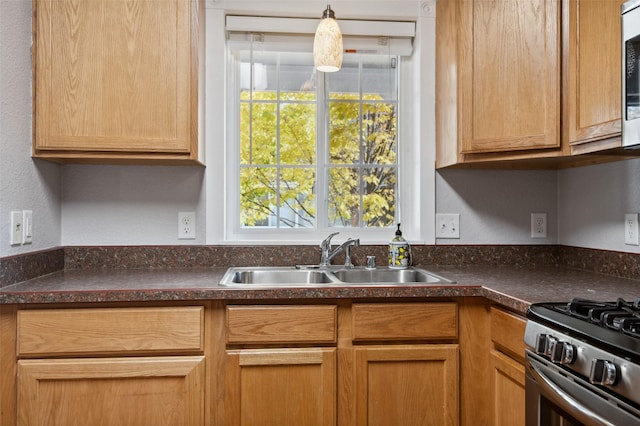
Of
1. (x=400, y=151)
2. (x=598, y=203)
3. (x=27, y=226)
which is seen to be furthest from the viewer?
(x=400, y=151)

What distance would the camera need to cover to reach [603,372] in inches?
36.0

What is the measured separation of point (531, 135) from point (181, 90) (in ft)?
4.61

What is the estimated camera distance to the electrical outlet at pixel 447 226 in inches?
84.0

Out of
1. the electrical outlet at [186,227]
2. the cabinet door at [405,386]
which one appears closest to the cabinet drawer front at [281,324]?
the cabinet door at [405,386]

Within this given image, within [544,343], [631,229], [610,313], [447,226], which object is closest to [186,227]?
[447,226]

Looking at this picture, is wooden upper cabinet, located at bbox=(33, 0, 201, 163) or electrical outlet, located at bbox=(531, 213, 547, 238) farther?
electrical outlet, located at bbox=(531, 213, 547, 238)

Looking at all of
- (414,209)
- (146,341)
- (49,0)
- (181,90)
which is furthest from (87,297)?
(414,209)

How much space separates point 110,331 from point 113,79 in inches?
38.5

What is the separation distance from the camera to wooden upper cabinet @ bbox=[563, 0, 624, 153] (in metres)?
1.35

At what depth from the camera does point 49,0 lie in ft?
5.51

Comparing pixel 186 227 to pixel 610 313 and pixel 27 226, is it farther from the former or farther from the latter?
pixel 610 313

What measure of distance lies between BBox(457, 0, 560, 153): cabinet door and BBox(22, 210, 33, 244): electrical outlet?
181 centimetres

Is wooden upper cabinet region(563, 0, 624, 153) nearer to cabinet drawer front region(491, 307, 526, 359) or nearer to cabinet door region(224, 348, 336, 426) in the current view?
cabinet drawer front region(491, 307, 526, 359)

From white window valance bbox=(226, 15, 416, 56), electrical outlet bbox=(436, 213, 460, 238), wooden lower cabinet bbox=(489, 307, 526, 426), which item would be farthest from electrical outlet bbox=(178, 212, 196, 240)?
wooden lower cabinet bbox=(489, 307, 526, 426)
